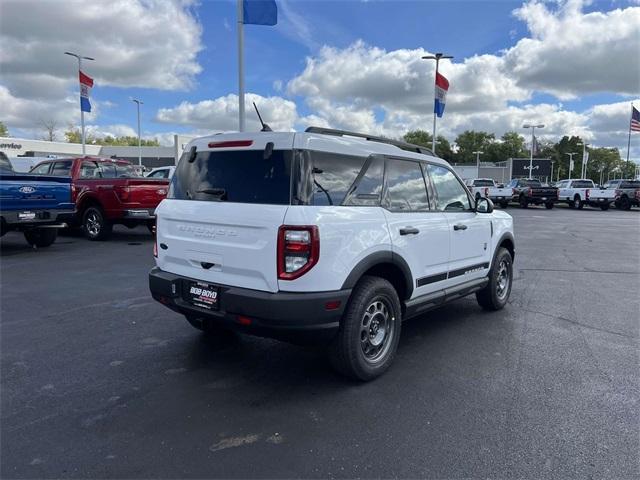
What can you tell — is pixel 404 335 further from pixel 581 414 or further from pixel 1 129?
pixel 1 129

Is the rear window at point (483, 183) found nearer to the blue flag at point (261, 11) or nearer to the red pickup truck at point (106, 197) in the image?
the blue flag at point (261, 11)

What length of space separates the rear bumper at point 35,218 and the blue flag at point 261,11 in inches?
280

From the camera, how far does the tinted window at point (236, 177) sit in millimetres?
3576

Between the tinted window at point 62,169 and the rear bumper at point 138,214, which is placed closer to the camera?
the rear bumper at point 138,214

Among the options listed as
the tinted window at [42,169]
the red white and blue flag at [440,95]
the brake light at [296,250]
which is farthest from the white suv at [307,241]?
the red white and blue flag at [440,95]

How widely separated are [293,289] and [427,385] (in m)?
1.44

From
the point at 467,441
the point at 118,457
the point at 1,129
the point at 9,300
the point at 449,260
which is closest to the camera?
the point at 118,457

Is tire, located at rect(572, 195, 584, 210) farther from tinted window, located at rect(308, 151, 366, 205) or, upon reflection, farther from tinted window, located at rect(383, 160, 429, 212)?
tinted window, located at rect(308, 151, 366, 205)

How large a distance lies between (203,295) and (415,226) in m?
1.95

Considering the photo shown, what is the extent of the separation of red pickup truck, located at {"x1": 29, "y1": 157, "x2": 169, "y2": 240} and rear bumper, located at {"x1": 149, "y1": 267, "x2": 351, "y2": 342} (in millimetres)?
8403

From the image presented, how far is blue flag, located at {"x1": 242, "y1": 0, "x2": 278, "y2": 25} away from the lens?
13.1 metres

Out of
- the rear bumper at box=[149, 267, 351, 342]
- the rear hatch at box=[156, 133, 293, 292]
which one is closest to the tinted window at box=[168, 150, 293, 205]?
the rear hatch at box=[156, 133, 293, 292]

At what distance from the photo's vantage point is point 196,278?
3.91 metres

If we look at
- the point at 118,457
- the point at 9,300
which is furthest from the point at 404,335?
the point at 9,300
